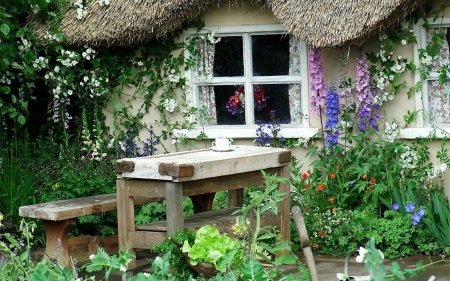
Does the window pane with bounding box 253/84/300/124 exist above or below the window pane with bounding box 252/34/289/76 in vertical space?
below

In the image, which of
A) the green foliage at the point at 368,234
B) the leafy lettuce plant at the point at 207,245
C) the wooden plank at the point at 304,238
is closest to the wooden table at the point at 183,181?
the green foliage at the point at 368,234

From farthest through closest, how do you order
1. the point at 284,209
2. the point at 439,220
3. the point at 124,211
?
the point at 439,220
the point at 284,209
the point at 124,211

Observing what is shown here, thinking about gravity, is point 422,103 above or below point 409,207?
above

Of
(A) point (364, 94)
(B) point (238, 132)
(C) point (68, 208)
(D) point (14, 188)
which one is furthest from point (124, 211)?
(A) point (364, 94)

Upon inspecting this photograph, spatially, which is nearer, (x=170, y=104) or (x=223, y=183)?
(x=223, y=183)

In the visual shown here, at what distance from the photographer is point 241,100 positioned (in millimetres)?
8633

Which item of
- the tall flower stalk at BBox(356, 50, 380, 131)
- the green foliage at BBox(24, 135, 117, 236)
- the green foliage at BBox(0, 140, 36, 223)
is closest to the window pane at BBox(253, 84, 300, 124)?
the tall flower stalk at BBox(356, 50, 380, 131)

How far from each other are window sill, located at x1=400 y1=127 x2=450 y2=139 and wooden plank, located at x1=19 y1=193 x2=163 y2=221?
2482 millimetres

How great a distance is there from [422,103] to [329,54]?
978 millimetres

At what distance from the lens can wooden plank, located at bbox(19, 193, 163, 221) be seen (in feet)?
21.0

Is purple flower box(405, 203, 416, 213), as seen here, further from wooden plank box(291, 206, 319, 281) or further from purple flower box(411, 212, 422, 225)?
wooden plank box(291, 206, 319, 281)

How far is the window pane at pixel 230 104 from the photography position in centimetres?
864

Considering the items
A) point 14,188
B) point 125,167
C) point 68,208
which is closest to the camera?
point 125,167

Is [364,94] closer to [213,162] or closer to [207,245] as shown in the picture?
[213,162]
